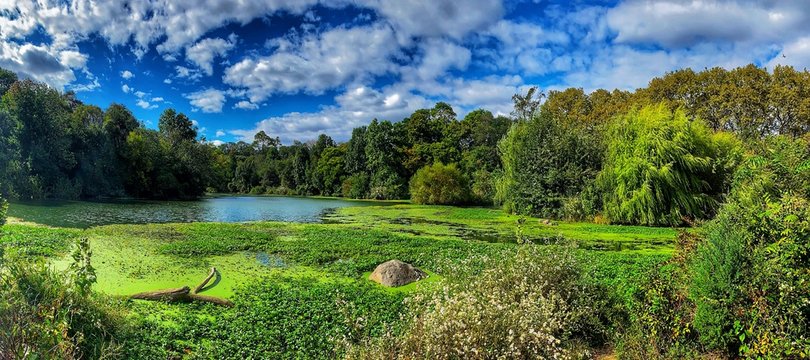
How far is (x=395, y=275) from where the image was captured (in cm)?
1002

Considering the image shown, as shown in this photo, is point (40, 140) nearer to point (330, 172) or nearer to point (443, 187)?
point (443, 187)

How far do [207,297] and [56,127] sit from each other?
4218 centimetres

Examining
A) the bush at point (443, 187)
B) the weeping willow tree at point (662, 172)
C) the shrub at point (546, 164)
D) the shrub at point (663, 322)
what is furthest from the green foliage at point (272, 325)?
the bush at point (443, 187)

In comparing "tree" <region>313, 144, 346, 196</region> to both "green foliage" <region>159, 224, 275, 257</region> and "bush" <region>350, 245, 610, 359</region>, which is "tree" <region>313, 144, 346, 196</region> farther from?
"bush" <region>350, 245, 610, 359</region>

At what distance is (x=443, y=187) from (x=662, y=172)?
24.3 meters

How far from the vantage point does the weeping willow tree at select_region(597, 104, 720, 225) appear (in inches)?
909

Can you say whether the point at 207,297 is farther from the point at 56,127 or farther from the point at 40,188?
the point at 56,127

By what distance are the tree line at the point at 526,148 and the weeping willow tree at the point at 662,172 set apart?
7 centimetres

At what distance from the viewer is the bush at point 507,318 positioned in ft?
15.0

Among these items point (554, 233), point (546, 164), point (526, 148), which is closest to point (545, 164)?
point (546, 164)

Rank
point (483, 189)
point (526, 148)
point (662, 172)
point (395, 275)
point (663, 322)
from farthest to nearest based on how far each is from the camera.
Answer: point (483, 189) < point (526, 148) < point (662, 172) < point (395, 275) < point (663, 322)

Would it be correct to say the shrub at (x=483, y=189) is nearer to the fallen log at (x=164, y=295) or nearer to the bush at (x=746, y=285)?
the fallen log at (x=164, y=295)

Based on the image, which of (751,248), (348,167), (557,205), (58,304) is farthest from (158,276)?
(348,167)

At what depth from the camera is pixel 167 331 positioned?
6.45 m
